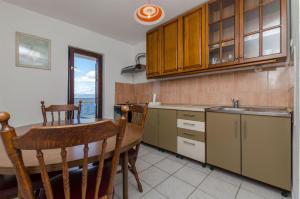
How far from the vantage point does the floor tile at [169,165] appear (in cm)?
187

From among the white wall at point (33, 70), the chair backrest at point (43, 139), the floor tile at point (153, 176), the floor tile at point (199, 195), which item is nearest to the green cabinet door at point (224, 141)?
the floor tile at point (199, 195)

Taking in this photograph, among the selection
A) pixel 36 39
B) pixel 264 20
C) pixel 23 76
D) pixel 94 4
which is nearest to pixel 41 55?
pixel 36 39

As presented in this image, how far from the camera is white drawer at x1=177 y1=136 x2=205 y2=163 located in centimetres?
194

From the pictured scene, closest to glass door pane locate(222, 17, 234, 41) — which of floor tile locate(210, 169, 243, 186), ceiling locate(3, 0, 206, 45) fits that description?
ceiling locate(3, 0, 206, 45)

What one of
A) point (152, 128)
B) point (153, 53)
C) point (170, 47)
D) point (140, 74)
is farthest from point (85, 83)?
point (170, 47)

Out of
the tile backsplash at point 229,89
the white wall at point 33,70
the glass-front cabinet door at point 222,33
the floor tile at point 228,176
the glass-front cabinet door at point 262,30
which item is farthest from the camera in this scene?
the white wall at point 33,70

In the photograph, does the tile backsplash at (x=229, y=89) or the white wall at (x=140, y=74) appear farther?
the white wall at (x=140, y=74)

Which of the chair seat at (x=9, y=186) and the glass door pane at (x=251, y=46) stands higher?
the glass door pane at (x=251, y=46)

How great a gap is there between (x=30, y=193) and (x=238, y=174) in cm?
196

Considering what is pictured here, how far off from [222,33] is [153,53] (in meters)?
1.25

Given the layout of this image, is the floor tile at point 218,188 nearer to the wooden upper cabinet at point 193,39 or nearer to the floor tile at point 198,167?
the floor tile at point 198,167

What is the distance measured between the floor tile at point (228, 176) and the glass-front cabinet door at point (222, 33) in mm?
1401

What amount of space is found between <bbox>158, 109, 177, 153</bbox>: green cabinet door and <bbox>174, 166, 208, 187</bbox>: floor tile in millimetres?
420

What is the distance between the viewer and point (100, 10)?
224 centimetres
